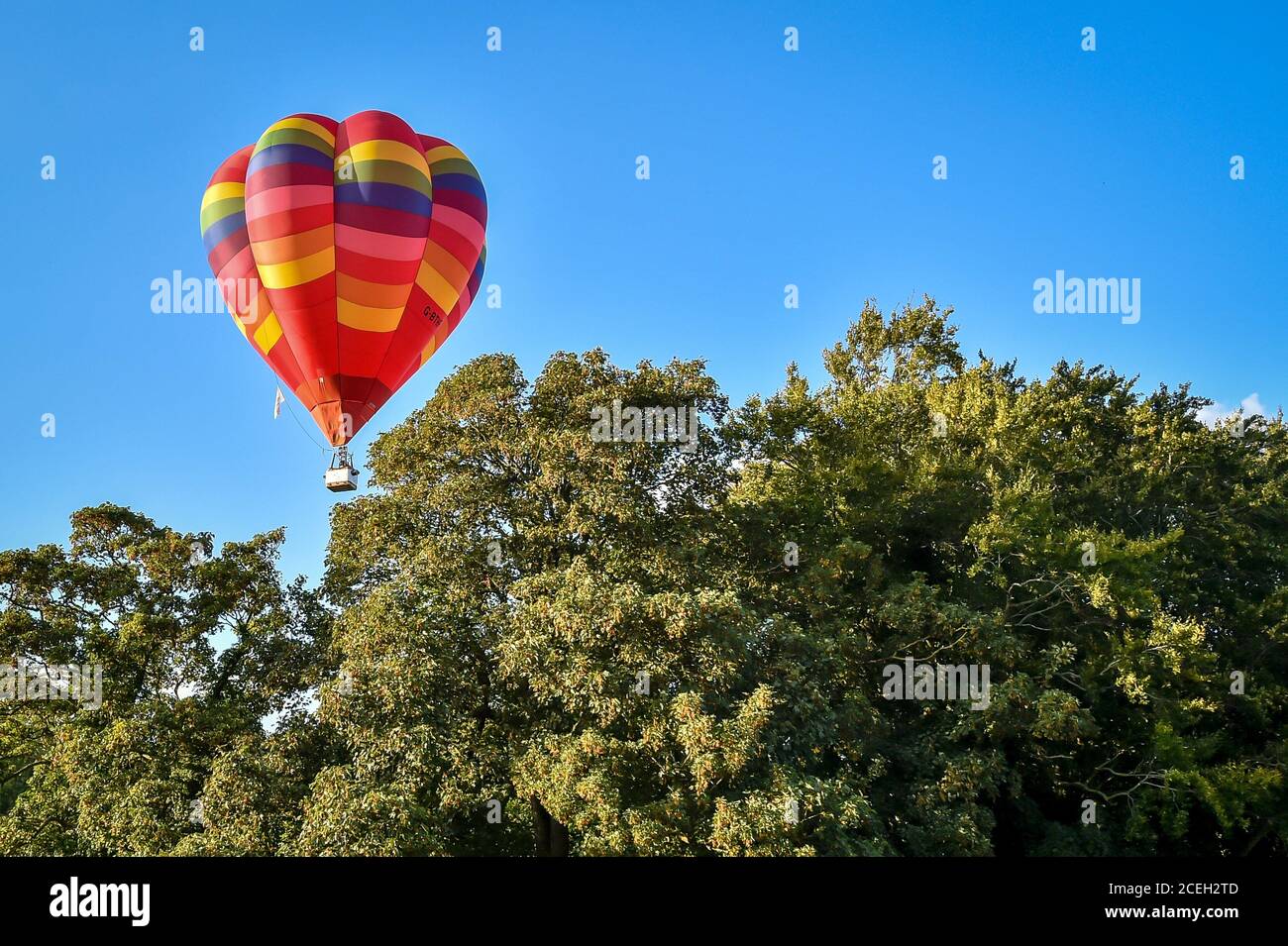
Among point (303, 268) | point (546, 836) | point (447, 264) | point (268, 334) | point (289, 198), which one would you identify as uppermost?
point (289, 198)

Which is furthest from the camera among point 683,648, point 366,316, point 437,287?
point 437,287

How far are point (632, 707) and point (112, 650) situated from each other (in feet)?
33.4

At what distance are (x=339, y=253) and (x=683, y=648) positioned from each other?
27.8 ft

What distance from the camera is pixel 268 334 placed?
63.5ft

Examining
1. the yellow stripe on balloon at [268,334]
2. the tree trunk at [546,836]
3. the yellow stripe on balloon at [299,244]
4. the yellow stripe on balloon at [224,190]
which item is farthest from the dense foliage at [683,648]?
the yellow stripe on balloon at [224,190]

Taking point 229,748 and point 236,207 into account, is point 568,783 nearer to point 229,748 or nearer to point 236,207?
point 229,748

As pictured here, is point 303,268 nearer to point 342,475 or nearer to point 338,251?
point 338,251

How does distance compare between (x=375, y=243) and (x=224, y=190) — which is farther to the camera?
(x=224, y=190)

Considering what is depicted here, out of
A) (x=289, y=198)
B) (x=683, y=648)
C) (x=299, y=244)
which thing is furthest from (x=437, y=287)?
(x=683, y=648)

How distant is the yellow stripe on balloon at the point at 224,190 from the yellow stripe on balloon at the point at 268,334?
87.1 inches

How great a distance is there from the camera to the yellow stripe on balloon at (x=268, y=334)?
19172mm

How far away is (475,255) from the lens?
2039 cm

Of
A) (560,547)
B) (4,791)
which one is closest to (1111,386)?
(560,547)

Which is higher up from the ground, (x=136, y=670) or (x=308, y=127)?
(x=308, y=127)
